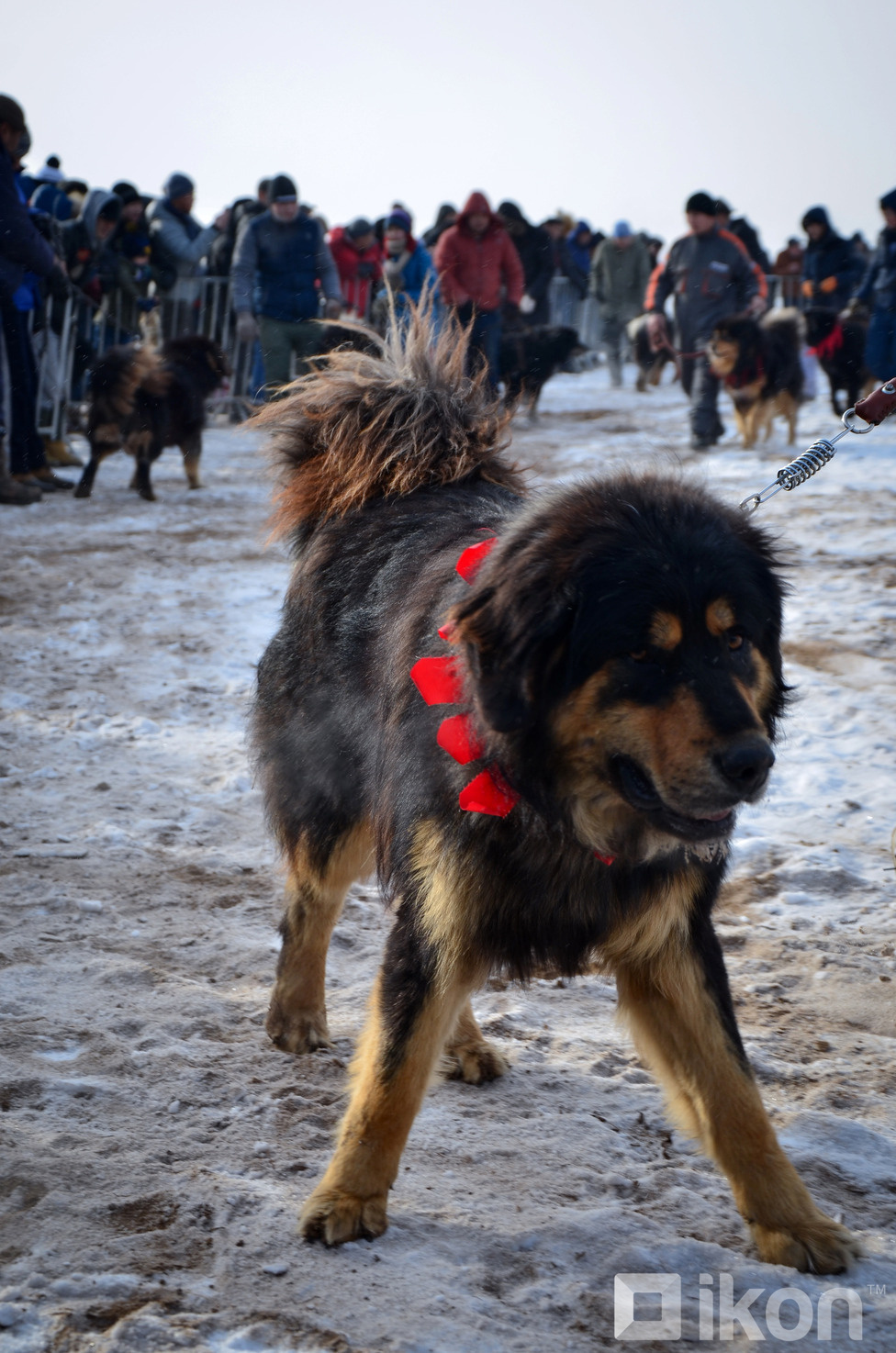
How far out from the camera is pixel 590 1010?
3.32 metres

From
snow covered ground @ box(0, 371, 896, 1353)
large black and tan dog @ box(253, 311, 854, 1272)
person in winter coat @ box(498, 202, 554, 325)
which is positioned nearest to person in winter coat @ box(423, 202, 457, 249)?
person in winter coat @ box(498, 202, 554, 325)

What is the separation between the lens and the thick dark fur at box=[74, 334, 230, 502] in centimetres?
979

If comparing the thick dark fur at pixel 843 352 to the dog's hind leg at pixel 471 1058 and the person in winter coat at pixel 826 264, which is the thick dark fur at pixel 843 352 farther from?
the dog's hind leg at pixel 471 1058

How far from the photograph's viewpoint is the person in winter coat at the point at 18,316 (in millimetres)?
8094

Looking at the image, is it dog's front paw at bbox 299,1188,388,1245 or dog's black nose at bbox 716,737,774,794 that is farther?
Result: dog's front paw at bbox 299,1188,388,1245

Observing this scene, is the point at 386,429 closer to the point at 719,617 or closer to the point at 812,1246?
the point at 719,617

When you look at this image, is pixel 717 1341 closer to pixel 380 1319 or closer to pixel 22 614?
pixel 380 1319

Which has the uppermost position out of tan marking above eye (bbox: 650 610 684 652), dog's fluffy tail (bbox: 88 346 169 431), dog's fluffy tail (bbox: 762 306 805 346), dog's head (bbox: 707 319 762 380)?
dog's fluffy tail (bbox: 762 306 805 346)

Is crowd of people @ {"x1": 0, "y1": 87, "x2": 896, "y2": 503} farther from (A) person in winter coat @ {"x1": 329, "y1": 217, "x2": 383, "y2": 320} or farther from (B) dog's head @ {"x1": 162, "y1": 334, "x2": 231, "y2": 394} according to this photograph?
(B) dog's head @ {"x1": 162, "y1": 334, "x2": 231, "y2": 394}

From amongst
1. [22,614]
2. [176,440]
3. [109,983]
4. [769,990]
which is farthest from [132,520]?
[769,990]

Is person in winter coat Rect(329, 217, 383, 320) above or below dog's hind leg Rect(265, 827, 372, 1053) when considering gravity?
above

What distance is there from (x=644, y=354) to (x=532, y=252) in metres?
2.70

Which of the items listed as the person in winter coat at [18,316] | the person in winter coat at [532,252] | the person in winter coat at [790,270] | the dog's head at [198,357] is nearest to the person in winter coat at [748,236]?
the person in winter coat at [790,270]

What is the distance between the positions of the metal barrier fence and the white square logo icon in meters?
9.00
